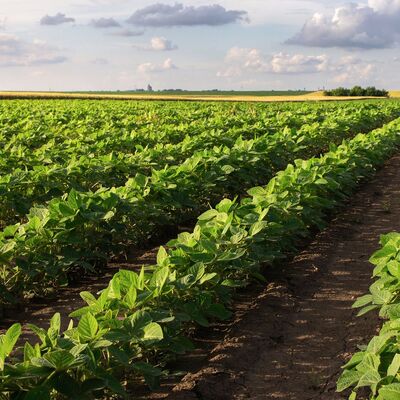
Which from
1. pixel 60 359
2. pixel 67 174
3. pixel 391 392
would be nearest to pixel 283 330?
pixel 391 392

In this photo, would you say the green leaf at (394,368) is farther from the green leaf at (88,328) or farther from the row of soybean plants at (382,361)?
the green leaf at (88,328)

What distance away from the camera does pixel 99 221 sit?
17.2 feet

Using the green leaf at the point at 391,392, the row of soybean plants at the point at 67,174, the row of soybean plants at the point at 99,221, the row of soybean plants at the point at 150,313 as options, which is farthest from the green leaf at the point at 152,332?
the row of soybean plants at the point at 67,174

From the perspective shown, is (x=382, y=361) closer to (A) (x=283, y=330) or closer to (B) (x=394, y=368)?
(B) (x=394, y=368)

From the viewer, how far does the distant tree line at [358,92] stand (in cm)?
6781

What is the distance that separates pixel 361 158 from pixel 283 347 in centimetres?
552

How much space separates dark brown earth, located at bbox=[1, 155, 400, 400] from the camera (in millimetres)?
3219

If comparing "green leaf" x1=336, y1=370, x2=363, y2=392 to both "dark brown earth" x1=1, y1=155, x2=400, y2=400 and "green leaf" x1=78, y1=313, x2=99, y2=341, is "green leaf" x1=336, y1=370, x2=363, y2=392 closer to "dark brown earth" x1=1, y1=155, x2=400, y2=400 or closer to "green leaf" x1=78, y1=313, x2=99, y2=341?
"dark brown earth" x1=1, y1=155, x2=400, y2=400

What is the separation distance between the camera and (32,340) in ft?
13.0

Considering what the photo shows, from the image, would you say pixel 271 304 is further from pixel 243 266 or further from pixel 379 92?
pixel 379 92

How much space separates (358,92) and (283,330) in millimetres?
68764

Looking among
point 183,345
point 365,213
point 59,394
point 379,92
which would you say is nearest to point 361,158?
point 365,213

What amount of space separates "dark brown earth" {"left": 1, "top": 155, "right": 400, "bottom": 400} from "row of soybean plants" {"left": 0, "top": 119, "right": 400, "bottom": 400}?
0.69 ft

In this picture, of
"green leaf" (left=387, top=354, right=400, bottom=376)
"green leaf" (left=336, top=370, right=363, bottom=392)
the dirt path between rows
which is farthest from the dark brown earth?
"green leaf" (left=387, top=354, right=400, bottom=376)
